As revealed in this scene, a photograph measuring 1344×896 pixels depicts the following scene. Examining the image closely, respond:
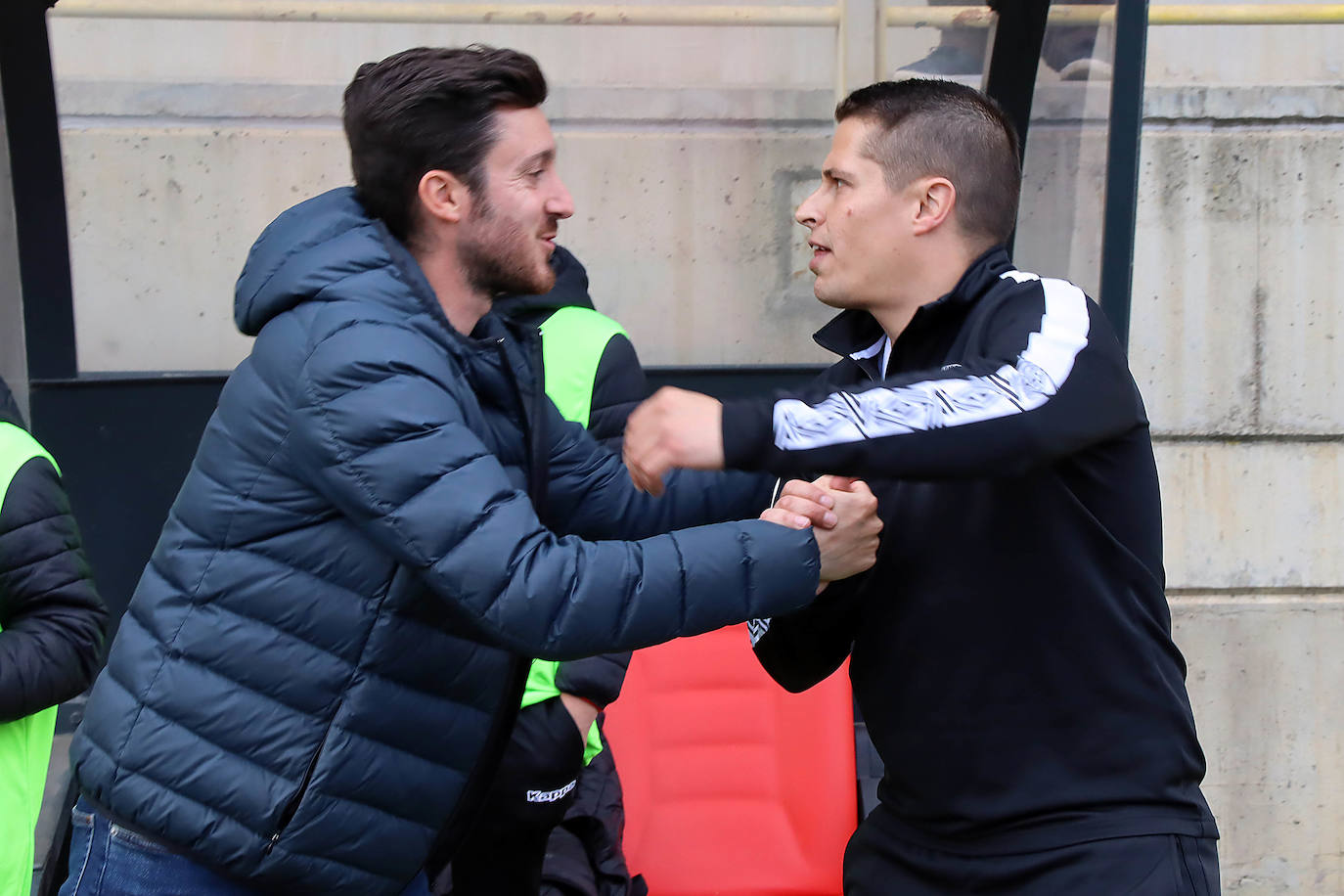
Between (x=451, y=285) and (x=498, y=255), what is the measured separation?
0.30 ft

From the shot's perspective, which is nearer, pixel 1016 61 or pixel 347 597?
pixel 347 597

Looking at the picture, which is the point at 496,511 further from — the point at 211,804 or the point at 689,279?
the point at 689,279

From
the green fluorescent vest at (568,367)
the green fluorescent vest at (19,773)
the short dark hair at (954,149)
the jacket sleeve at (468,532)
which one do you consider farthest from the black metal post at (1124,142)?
the green fluorescent vest at (19,773)

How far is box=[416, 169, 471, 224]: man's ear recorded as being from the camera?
2.16 m

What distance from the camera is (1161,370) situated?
4426 millimetres

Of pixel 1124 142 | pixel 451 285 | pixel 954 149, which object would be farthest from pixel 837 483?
pixel 1124 142

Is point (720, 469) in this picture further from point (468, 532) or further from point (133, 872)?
point (133, 872)

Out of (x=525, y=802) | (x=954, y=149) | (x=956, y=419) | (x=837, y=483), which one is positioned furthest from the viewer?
(x=525, y=802)

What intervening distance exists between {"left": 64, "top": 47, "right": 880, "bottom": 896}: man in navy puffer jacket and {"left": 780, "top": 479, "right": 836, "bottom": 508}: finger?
0.02m

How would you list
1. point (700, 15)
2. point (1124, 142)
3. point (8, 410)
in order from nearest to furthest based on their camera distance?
point (8, 410), point (1124, 142), point (700, 15)

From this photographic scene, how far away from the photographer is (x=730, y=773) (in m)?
3.79

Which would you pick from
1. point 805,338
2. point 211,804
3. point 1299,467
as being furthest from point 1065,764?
point 1299,467

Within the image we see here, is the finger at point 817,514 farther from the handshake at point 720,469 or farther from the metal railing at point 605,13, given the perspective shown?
the metal railing at point 605,13

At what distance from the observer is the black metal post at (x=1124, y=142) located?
3.05m
